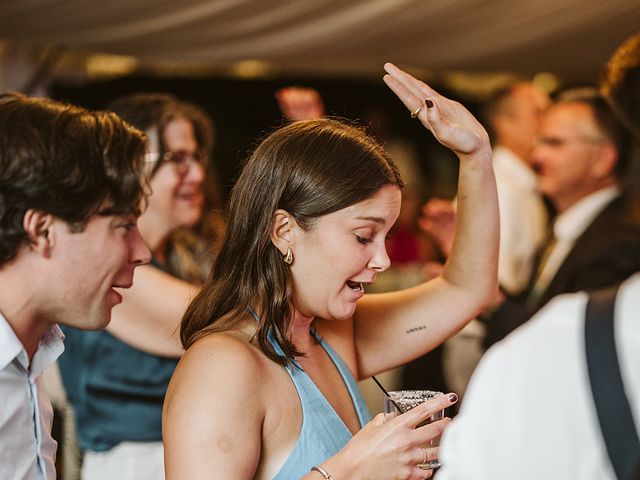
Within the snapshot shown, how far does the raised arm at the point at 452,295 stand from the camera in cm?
214

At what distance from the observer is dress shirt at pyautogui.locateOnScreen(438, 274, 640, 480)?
102 centimetres

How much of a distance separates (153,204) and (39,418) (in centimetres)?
124

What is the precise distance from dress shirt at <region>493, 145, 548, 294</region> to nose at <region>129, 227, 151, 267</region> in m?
2.83

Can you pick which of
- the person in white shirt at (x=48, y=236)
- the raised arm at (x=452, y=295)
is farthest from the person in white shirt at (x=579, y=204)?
the person in white shirt at (x=48, y=236)

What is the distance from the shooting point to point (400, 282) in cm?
609

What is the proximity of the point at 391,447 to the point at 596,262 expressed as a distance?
186cm

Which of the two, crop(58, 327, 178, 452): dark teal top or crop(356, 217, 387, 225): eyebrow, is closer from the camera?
crop(356, 217, 387, 225): eyebrow

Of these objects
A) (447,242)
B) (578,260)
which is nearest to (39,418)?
(447,242)

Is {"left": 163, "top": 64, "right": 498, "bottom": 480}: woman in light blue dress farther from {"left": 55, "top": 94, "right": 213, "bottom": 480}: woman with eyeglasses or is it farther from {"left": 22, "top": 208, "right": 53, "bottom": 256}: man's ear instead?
{"left": 55, "top": 94, "right": 213, "bottom": 480}: woman with eyeglasses

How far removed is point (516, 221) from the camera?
15.4 ft

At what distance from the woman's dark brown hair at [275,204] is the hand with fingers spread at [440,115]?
0.45 ft

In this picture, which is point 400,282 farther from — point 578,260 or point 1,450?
point 1,450

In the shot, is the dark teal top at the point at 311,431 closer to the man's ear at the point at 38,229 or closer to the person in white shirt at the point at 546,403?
the man's ear at the point at 38,229

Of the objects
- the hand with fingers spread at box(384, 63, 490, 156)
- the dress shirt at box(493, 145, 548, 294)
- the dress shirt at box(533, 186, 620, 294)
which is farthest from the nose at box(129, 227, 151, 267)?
the dress shirt at box(493, 145, 548, 294)
